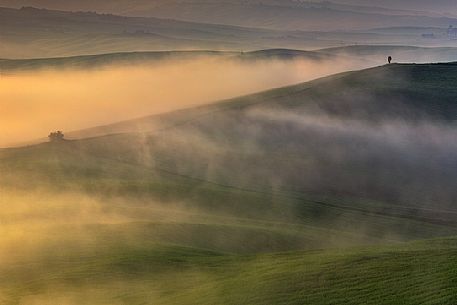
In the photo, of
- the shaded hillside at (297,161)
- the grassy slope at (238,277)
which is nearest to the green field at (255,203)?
the grassy slope at (238,277)

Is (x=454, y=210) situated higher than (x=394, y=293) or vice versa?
(x=394, y=293)

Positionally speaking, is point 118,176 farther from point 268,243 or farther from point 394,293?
point 394,293

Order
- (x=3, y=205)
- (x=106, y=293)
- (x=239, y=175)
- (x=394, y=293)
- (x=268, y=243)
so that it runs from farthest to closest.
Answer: (x=239, y=175)
(x=3, y=205)
(x=268, y=243)
(x=106, y=293)
(x=394, y=293)

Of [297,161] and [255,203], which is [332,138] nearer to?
[297,161]

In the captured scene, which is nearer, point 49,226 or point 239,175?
point 49,226

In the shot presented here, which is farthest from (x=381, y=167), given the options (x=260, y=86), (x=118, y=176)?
(x=260, y=86)

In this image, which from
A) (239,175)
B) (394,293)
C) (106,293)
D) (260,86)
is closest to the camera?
(394,293)

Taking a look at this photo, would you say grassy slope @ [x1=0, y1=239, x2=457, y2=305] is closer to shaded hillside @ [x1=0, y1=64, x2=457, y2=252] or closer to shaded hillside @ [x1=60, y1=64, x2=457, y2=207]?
shaded hillside @ [x1=0, y1=64, x2=457, y2=252]

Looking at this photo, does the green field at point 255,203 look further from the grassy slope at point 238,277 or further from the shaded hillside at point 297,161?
the shaded hillside at point 297,161
